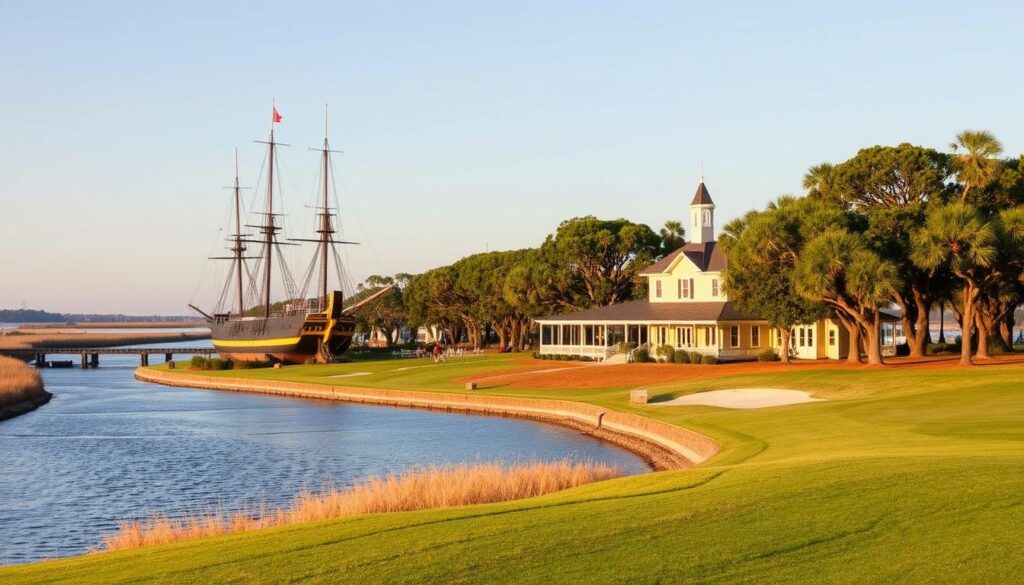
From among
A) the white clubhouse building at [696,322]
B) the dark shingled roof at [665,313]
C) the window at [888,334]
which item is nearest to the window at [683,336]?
the white clubhouse building at [696,322]

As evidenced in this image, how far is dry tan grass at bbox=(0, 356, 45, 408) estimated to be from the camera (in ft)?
195

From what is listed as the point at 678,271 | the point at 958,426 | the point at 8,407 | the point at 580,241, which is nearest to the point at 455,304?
the point at 580,241

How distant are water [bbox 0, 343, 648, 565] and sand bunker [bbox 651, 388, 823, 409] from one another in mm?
5422

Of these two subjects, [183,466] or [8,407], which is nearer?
[183,466]

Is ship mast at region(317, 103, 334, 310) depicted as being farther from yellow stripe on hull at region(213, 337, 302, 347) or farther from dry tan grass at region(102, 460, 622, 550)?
dry tan grass at region(102, 460, 622, 550)

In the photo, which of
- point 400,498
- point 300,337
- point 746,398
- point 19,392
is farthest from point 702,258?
point 400,498

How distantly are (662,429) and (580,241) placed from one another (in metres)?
56.2

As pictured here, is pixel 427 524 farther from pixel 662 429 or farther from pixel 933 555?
pixel 662 429

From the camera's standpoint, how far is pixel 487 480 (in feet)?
72.5

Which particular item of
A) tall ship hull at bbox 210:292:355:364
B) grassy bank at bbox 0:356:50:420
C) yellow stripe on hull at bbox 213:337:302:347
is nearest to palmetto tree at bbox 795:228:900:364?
grassy bank at bbox 0:356:50:420

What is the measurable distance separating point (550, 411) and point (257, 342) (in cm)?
6098

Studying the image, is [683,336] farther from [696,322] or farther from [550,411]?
[550,411]

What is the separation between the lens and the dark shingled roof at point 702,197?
7794 centimetres

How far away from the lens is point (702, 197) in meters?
78.1
